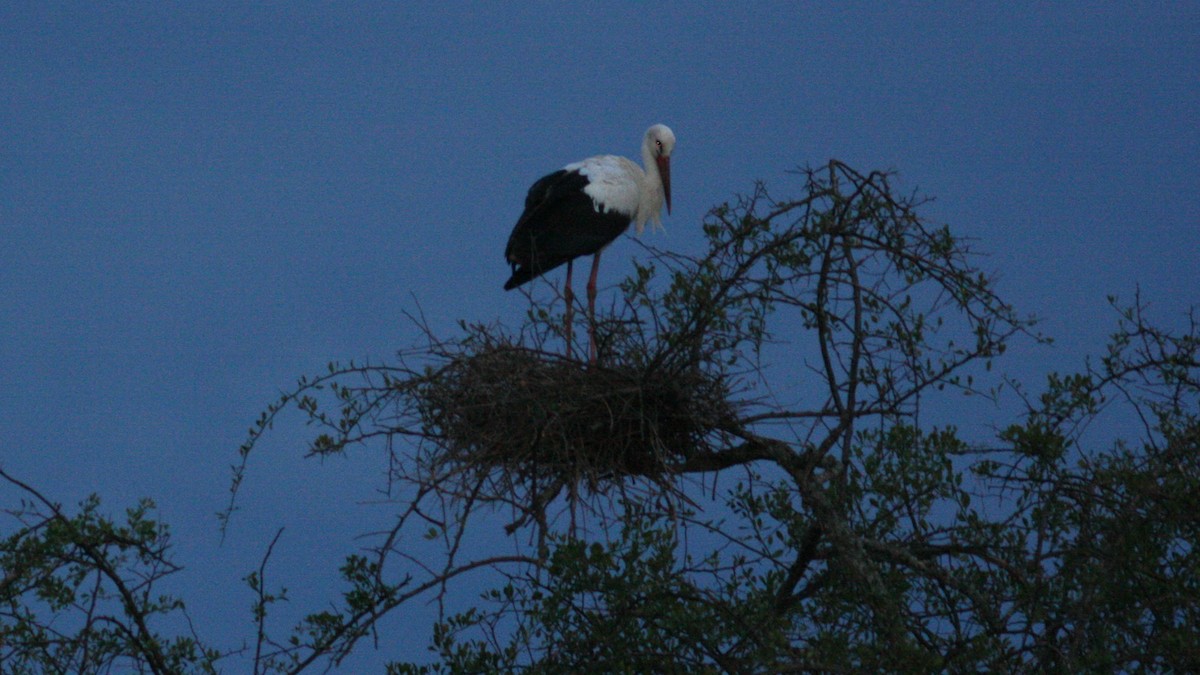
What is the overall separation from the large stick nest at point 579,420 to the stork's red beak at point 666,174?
318 cm

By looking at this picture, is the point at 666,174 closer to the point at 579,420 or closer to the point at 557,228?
the point at 557,228

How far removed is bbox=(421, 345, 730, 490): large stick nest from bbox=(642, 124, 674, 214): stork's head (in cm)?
320

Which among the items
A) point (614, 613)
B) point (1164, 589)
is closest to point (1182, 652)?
point (1164, 589)

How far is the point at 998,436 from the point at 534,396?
1929 millimetres

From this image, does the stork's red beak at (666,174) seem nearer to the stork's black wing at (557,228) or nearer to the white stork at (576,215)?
the white stork at (576,215)

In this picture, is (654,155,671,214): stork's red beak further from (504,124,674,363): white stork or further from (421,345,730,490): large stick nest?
(421,345,730,490): large stick nest

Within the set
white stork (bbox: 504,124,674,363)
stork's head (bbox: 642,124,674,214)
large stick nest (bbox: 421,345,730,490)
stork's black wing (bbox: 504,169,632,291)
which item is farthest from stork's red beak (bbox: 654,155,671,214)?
large stick nest (bbox: 421,345,730,490)

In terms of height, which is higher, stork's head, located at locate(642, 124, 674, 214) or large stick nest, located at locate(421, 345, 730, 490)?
stork's head, located at locate(642, 124, 674, 214)

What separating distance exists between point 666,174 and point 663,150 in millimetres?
155

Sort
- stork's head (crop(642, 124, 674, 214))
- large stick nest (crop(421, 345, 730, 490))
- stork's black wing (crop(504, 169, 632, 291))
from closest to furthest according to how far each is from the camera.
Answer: large stick nest (crop(421, 345, 730, 490)) < stork's black wing (crop(504, 169, 632, 291)) < stork's head (crop(642, 124, 674, 214))

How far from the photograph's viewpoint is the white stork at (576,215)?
26.7 ft

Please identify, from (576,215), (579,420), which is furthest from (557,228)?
(579,420)

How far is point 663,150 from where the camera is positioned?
365 inches

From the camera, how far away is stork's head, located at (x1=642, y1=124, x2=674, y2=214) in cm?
921
